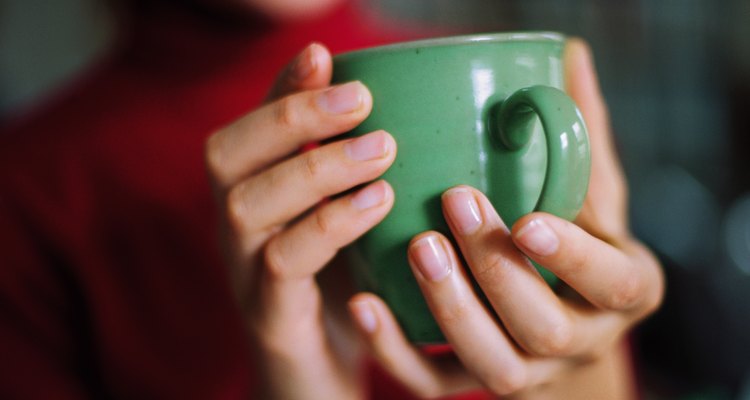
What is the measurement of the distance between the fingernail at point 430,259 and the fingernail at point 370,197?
41 mm

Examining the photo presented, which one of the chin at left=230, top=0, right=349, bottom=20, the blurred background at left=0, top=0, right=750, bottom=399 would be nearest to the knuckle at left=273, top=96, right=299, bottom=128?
the chin at left=230, top=0, right=349, bottom=20

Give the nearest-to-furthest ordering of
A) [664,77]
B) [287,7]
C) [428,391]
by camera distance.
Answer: [428,391] < [287,7] < [664,77]

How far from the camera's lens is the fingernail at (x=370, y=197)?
44 cm

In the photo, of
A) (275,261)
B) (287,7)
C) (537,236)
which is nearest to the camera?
(537,236)

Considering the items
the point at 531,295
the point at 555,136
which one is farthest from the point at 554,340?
the point at 555,136

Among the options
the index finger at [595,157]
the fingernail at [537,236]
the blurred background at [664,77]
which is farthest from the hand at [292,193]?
the blurred background at [664,77]

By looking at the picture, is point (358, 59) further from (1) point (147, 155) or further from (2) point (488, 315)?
(1) point (147, 155)

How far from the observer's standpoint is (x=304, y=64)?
0.47 m

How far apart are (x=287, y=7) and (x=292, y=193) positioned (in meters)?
0.57

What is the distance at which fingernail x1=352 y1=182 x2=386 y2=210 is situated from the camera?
44 cm

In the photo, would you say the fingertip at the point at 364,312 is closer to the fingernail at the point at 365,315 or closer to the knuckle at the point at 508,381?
the fingernail at the point at 365,315

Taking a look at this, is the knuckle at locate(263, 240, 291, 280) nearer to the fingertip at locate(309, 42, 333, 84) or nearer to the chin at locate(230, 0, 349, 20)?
the fingertip at locate(309, 42, 333, 84)

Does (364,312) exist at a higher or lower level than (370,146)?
lower

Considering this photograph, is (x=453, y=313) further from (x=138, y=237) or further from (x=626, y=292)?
(x=138, y=237)
